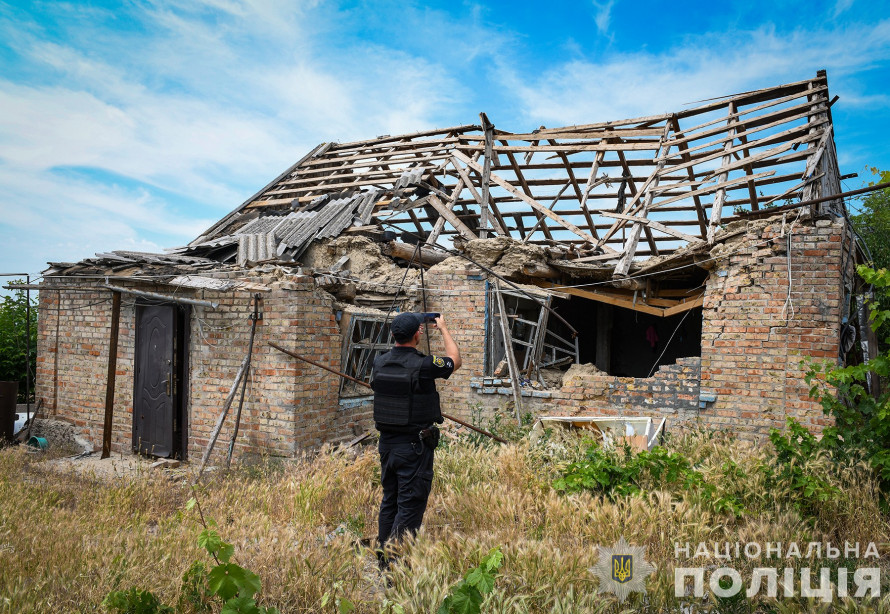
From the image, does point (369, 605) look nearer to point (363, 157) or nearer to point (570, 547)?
point (570, 547)

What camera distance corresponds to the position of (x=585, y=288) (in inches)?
349

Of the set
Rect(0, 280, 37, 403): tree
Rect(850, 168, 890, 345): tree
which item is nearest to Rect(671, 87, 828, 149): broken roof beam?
Rect(850, 168, 890, 345): tree

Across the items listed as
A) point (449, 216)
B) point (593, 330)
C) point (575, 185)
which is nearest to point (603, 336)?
point (593, 330)

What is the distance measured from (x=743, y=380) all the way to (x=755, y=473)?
2.04m

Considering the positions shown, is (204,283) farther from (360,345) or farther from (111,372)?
(360,345)

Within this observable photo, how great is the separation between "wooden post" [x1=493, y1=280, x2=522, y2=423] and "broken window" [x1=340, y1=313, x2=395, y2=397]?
1720 millimetres

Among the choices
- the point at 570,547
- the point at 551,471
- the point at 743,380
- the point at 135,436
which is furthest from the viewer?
the point at 135,436

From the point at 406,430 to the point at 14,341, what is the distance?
1157 cm

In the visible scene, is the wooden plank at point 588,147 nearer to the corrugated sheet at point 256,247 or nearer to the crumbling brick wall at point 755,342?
the crumbling brick wall at point 755,342

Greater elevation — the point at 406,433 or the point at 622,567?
the point at 406,433

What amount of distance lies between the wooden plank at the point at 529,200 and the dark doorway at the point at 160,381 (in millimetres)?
5848

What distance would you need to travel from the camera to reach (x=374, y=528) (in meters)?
4.79

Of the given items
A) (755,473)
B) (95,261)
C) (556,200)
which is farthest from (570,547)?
(556,200)

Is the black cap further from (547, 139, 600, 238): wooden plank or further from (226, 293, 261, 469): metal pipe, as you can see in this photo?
(547, 139, 600, 238): wooden plank
